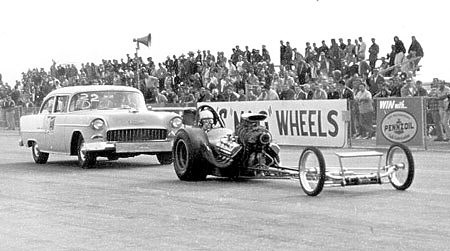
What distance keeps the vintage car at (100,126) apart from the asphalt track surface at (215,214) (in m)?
1.81

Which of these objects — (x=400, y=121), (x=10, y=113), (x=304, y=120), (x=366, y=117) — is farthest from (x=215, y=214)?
(x=10, y=113)

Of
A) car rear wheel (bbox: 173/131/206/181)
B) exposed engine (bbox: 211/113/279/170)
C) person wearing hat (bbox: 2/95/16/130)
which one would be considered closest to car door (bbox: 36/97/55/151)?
car rear wheel (bbox: 173/131/206/181)

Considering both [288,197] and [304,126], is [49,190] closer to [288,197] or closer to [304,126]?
[288,197]

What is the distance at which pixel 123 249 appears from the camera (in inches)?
301

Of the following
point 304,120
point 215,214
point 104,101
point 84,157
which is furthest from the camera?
point 304,120

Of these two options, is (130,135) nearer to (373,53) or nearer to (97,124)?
(97,124)

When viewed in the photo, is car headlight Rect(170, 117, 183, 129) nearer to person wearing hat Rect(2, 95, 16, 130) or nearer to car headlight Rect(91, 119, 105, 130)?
car headlight Rect(91, 119, 105, 130)

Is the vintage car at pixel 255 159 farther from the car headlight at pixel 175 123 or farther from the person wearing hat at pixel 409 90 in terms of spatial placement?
the person wearing hat at pixel 409 90

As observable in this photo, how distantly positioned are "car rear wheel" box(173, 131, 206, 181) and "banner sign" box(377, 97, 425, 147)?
27.3ft

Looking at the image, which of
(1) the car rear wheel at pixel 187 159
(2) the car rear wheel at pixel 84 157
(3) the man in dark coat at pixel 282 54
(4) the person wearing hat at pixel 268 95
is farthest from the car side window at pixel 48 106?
(3) the man in dark coat at pixel 282 54

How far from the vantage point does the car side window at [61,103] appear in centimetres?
1869

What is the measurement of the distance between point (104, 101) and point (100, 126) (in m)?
1.38

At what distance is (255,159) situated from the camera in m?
13.0

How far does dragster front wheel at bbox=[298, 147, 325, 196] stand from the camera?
37.1 feet
